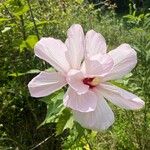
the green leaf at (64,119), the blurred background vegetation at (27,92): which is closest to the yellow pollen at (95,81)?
the green leaf at (64,119)

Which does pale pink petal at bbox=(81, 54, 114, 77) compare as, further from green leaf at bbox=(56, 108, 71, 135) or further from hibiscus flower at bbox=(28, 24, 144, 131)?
green leaf at bbox=(56, 108, 71, 135)

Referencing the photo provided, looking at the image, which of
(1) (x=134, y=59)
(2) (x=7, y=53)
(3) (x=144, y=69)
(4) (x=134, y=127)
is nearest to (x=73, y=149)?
(4) (x=134, y=127)

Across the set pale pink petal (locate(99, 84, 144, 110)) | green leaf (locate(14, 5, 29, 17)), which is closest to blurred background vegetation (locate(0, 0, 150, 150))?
green leaf (locate(14, 5, 29, 17))

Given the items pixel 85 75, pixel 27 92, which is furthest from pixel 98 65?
pixel 27 92

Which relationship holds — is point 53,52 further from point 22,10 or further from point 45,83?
point 22,10

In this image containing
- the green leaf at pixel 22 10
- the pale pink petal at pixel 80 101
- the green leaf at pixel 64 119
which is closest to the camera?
the pale pink petal at pixel 80 101

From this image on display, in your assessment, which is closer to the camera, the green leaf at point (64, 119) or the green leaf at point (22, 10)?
the green leaf at point (64, 119)

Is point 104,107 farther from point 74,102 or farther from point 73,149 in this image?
point 73,149

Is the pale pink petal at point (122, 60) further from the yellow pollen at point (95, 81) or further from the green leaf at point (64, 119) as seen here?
the green leaf at point (64, 119)
